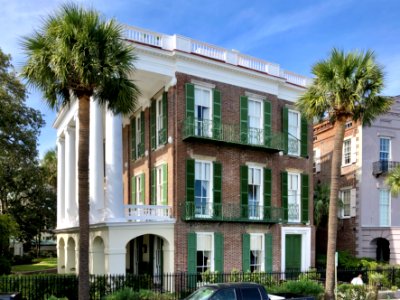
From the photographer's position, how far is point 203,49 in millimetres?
24234

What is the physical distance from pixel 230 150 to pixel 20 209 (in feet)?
112

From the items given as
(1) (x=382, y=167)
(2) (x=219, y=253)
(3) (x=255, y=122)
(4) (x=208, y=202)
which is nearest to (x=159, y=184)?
(4) (x=208, y=202)

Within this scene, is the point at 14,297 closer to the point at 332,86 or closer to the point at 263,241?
the point at 332,86

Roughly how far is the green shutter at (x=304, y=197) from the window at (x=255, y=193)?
3205 mm

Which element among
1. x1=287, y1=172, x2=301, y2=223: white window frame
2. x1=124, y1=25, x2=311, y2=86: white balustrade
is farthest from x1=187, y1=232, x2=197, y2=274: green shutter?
x1=124, y1=25, x2=311, y2=86: white balustrade

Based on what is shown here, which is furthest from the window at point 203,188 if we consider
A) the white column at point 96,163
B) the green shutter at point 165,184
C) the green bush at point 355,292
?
the green bush at point 355,292

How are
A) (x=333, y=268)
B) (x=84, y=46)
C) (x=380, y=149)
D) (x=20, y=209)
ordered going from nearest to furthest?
(x=84, y=46) < (x=333, y=268) < (x=380, y=149) < (x=20, y=209)

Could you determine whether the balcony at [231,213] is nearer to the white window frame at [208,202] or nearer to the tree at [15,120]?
the white window frame at [208,202]

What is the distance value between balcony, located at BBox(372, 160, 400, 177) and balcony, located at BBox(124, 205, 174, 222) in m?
16.0

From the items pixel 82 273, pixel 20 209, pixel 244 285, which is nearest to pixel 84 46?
pixel 82 273

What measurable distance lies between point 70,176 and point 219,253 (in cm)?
1157

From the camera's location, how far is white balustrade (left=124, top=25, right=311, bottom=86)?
22547 millimetres

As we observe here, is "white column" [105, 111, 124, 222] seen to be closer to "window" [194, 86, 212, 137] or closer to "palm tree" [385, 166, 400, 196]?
"window" [194, 86, 212, 137]

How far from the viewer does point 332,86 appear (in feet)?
61.7
